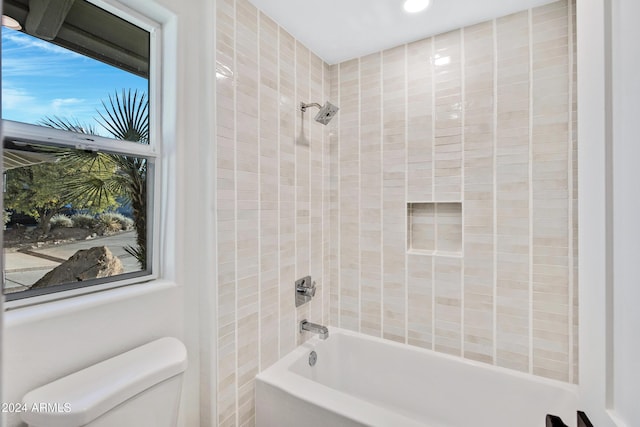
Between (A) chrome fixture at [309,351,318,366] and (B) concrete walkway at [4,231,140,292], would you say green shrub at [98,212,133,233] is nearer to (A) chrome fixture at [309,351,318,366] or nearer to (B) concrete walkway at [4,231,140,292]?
(B) concrete walkway at [4,231,140,292]

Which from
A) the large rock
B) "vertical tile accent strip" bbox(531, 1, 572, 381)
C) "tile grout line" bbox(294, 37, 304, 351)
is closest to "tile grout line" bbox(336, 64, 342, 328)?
"tile grout line" bbox(294, 37, 304, 351)

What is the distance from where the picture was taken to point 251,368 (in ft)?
5.66

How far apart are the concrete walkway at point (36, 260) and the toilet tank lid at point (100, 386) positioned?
36cm

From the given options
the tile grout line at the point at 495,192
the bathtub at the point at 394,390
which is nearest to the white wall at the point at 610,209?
the bathtub at the point at 394,390

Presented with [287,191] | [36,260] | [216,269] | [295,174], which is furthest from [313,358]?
[36,260]

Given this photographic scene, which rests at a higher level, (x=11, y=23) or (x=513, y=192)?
(x=11, y=23)

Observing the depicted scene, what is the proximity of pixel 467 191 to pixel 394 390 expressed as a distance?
1314mm

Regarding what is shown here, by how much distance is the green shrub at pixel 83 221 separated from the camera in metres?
1.24

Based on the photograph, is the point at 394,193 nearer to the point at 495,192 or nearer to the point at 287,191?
the point at 495,192

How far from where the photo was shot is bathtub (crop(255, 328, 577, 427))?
155cm

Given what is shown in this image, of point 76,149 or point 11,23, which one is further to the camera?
point 76,149

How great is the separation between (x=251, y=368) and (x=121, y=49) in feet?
5.26

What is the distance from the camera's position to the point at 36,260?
115 centimetres

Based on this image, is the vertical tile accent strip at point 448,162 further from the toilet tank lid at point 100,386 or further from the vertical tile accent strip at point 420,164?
the toilet tank lid at point 100,386
